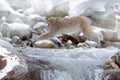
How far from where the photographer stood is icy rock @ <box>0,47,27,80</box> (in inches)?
250

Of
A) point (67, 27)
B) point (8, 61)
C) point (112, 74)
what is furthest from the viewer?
point (67, 27)

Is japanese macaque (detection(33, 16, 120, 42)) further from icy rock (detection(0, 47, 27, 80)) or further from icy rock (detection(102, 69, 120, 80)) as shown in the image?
icy rock (detection(102, 69, 120, 80))

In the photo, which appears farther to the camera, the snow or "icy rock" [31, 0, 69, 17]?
"icy rock" [31, 0, 69, 17]

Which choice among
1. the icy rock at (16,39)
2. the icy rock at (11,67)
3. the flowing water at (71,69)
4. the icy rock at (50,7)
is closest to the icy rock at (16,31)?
the icy rock at (16,39)

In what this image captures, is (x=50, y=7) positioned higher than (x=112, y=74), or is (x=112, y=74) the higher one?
(x=50, y=7)

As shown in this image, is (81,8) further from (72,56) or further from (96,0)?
(72,56)

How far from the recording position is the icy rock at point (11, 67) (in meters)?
6.35

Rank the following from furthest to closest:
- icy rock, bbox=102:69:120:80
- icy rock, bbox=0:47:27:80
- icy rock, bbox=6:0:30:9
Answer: icy rock, bbox=6:0:30:9 → icy rock, bbox=102:69:120:80 → icy rock, bbox=0:47:27:80

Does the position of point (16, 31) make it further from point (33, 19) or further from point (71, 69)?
point (71, 69)

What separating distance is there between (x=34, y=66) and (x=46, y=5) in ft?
36.3

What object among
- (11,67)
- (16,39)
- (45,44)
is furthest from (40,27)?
(11,67)

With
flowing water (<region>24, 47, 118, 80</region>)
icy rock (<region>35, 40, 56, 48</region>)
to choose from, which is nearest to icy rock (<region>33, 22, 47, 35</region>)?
icy rock (<region>35, 40, 56, 48</region>)

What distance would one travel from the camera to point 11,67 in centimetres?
648

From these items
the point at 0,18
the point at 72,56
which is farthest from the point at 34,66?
the point at 0,18
